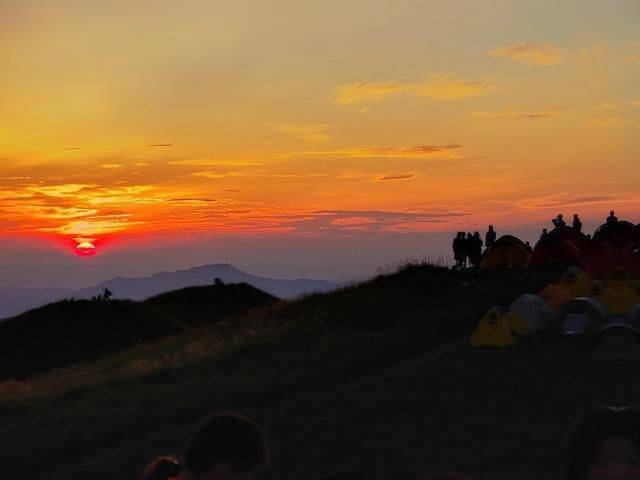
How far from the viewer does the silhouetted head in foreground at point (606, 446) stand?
12.7 ft

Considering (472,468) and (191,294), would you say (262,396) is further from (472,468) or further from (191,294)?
(191,294)

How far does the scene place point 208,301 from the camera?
44844 millimetres

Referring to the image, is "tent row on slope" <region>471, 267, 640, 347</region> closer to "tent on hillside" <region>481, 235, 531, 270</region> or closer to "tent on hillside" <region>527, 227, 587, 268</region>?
"tent on hillside" <region>527, 227, 587, 268</region>

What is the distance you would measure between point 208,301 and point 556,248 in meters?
18.0

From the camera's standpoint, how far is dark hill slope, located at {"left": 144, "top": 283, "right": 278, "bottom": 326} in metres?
42.9

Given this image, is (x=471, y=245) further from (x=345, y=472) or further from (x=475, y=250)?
(x=345, y=472)

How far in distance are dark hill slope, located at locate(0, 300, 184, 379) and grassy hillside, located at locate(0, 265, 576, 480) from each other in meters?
5.43

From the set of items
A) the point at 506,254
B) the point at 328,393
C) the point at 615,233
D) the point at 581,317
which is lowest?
the point at 328,393

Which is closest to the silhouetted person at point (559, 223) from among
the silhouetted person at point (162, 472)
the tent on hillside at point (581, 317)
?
the tent on hillside at point (581, 317)

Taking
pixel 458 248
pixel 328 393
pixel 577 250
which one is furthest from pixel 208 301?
pixel 328 393

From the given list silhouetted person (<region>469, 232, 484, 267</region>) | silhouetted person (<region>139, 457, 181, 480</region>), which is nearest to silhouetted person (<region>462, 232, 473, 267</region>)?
silhouetted person (<region>469, 232, 484, 267</region>)

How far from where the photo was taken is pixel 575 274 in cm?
2483

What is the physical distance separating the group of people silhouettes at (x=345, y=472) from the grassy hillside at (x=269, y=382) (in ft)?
32.2

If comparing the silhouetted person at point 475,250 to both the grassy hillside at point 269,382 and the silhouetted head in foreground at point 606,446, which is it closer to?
the grassy hillside at point 269,382
